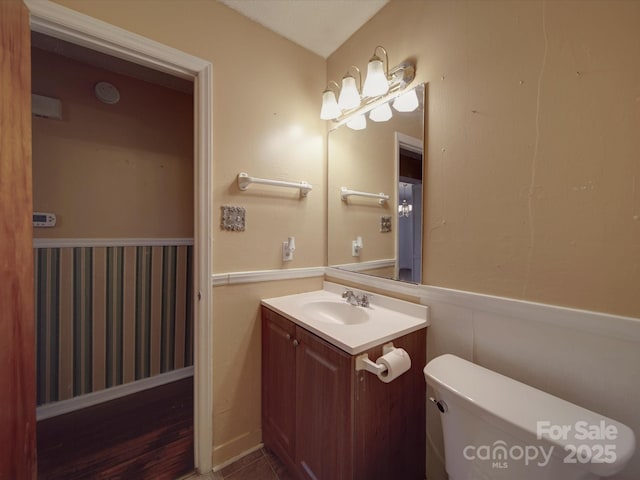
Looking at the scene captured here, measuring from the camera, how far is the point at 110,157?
71.2 inches

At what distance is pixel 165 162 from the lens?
2.03 m

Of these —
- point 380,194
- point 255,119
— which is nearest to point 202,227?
point 255,119

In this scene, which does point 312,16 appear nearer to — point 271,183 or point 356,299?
point 271,183

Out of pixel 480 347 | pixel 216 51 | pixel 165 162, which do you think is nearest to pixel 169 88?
pixel 165 162

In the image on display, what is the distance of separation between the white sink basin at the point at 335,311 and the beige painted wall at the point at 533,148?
1.44 feet

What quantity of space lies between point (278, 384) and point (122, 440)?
103 cm

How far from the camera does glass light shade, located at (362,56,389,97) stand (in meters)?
1.20

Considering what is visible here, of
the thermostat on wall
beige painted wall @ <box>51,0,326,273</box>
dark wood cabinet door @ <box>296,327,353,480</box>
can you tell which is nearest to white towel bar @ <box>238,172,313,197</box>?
beige painted wall @ <box>51,0,326,273</box>

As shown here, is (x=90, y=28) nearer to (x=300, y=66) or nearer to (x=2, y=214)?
(x=2, y=214)

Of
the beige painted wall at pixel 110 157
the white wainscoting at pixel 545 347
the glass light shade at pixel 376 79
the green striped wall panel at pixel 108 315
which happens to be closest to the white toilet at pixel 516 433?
the white wainscoting at pixel 545 347

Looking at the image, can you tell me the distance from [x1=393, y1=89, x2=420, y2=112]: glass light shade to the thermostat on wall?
2.20 meters

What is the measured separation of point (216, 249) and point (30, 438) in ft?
3.10

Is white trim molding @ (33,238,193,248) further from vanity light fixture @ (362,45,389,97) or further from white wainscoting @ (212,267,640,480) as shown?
white wainscoting @ (212,267,640,480)

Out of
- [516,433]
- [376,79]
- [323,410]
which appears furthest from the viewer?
[376,79]
